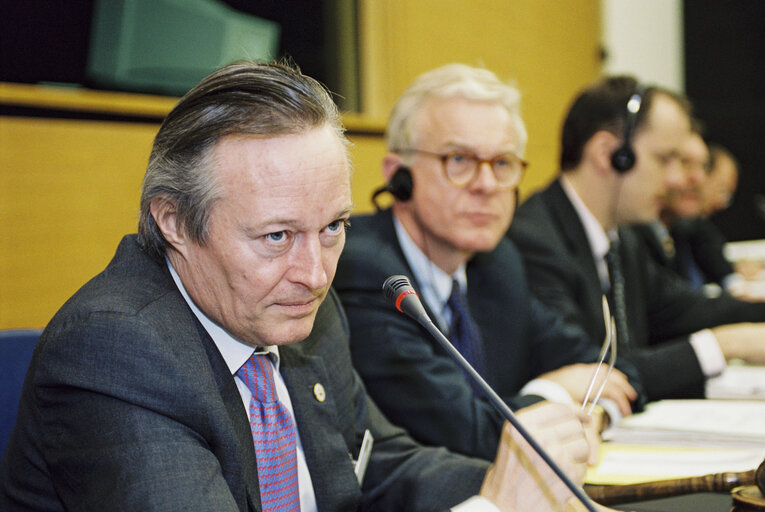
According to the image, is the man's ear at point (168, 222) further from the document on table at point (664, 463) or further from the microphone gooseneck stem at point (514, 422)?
the document on table at point (664, 463)

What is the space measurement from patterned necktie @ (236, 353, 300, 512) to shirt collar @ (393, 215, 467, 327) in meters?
0.64

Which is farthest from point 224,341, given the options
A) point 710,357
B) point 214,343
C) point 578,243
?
point 578,243

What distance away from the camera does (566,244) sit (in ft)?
7.41

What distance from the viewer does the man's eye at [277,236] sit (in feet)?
3.19

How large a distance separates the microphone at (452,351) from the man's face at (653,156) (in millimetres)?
1618

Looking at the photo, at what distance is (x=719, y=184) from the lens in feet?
18.2

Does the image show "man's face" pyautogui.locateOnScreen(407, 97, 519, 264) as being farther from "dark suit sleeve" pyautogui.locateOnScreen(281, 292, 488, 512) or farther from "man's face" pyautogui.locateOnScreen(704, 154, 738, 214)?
"man's face" pyautogui.locateOnScreen(704, 154, 738, 214)

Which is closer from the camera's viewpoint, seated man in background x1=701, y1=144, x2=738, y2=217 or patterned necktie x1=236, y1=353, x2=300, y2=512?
patterned necktie x1=236, y1=353, x2=300, y2=512

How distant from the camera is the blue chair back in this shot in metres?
1.14

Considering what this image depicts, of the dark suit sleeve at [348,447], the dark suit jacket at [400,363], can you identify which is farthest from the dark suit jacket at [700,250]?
the dark suit sleeve at [348,447]

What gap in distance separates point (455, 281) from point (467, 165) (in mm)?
265

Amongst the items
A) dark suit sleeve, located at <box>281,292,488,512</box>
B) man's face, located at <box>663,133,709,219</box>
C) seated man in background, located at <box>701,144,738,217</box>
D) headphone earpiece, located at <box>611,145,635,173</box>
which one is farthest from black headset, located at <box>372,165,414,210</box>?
seated man in background, located at <box>701,144,738,217</box>

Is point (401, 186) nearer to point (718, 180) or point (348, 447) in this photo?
point (348, 447)

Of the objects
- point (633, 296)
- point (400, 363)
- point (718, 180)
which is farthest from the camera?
point (718, 180)
